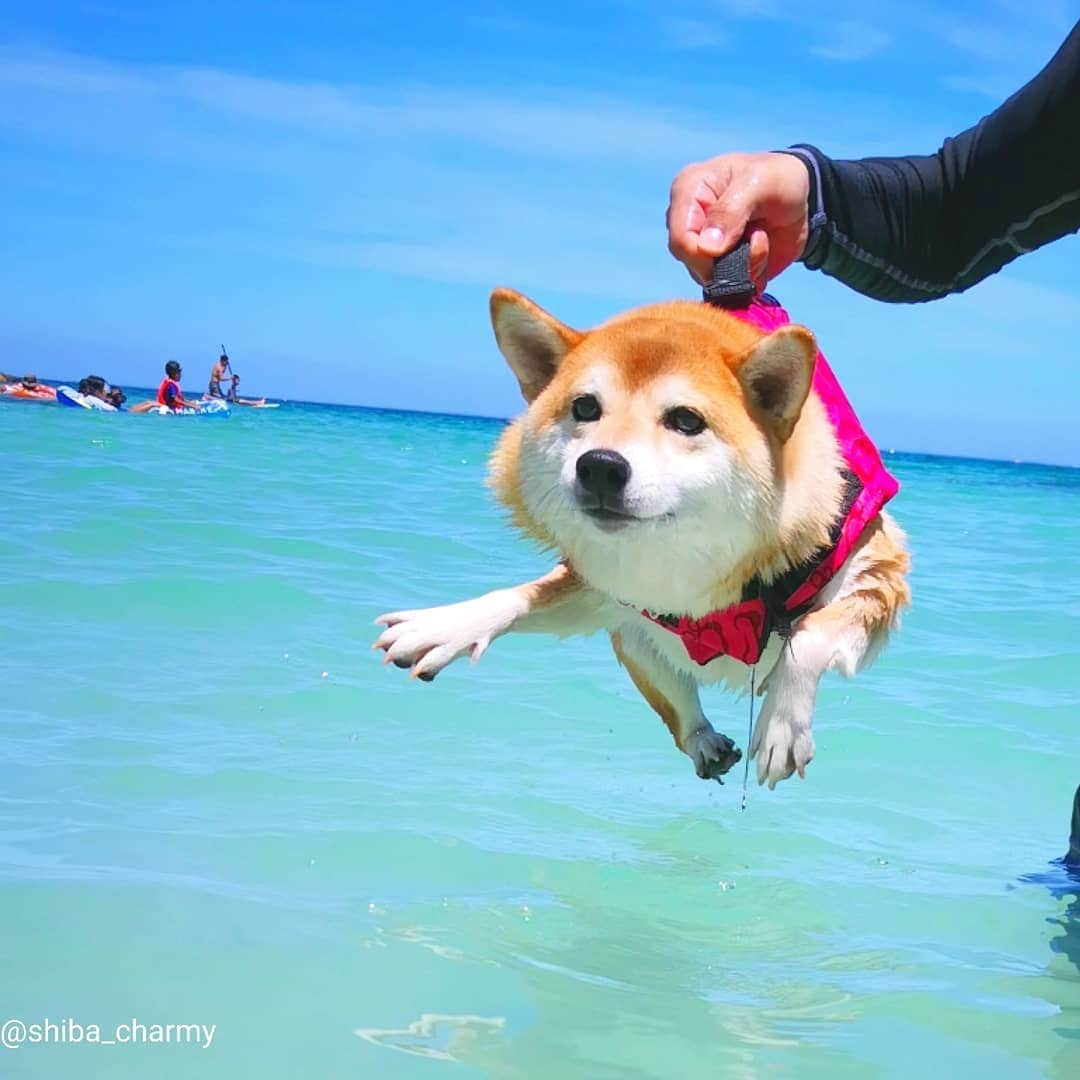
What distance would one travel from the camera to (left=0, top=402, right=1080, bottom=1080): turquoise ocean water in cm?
286

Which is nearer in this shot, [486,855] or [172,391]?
[486,855]

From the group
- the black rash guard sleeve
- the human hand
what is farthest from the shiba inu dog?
the black rash guard sleeve

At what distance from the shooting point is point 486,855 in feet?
13.4

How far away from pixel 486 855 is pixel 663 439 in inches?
61.7

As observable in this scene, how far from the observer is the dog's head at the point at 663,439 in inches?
120

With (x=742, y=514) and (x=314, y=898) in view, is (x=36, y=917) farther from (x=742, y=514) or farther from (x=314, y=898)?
(x=742, y=514)

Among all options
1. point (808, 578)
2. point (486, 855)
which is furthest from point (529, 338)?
point (486, 855)

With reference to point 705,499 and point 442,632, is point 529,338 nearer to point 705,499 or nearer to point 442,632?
point 705,499

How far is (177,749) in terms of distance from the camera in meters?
4.85

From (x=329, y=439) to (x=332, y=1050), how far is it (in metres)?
30.3

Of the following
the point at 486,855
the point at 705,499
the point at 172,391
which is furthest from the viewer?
the point at 172,391

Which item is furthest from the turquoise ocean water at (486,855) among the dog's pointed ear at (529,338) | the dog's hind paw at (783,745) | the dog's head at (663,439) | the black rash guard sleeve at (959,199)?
the black rash guard sleeve at (959,199)

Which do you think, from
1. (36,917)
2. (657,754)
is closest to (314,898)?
(36,917)

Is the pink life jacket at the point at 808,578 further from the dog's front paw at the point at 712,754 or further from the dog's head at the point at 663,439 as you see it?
the dog's front paw at the point at 712,754
